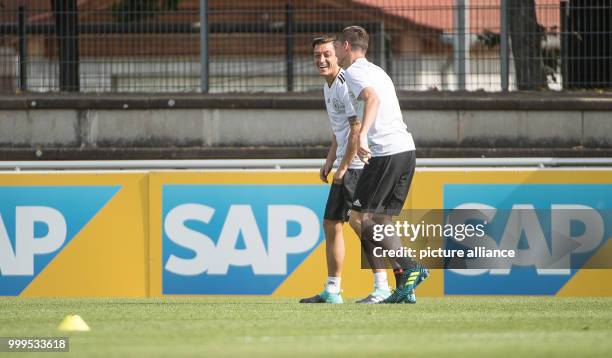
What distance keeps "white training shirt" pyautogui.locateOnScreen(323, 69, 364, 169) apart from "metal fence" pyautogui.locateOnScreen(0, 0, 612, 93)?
436cm

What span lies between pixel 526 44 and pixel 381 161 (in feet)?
17.2

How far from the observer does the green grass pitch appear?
19.7ft

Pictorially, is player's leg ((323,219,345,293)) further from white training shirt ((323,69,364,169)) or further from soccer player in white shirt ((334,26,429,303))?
white training shirt ((323,69,364,169))

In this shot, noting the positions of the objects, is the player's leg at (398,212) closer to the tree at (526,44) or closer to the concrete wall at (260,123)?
the concrete wall at (260,123)

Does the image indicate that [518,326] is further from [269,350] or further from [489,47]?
[489,47]

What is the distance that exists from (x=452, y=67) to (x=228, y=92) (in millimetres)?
2523

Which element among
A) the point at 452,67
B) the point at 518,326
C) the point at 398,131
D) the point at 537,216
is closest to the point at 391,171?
the point at 398,131

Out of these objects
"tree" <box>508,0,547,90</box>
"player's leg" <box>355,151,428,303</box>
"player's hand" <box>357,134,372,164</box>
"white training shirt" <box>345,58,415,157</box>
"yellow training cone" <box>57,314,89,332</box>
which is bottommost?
"yellow training cone" <box>57,314,89,332</box>

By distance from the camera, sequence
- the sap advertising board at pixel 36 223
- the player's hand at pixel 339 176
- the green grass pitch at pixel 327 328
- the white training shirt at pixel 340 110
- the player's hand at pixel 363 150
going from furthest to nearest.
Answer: the sap advertising board at pixel 36 223
the white training shirt at pixel 340 110
the player's hand at pixel 339 176
the player's hand at pixel 363 150
the green grass pitch at pixel 327 328

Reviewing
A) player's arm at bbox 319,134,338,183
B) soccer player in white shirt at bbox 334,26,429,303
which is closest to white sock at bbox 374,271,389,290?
soccer player in white shirt at bbox 334,26,429,303

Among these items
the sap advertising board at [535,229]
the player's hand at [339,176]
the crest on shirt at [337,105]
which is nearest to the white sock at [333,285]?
the player's hand at [339,176]

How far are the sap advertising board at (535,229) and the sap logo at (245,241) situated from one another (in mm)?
1406

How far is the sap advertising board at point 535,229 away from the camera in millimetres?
11531

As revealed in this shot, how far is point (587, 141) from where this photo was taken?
13531 millimetres
